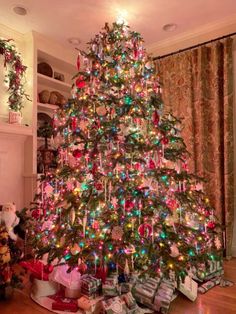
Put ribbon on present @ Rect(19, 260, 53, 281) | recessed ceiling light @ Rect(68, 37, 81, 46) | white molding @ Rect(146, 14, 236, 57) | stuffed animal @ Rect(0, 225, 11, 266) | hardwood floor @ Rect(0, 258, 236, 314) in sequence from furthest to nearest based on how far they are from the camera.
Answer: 1. recessed ceiling light @ Rect(68, 37, 81, 46)
2. white molding @ Rect(146, 14, 236, 57)
3. ribbon on present @ Rect(19, 260, 53, 281)
4. stuffed animal @ Rect(0, 225, 11, 266)
5. hardwood floor @ Rect(0, 258, 236, 314)

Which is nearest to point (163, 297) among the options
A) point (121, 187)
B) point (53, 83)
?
point (121, 187)

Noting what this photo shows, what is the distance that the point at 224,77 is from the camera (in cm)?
312

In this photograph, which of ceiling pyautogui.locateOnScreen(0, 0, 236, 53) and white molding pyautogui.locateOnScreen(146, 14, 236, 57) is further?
white molding pyautogui.locateOnScreen(146, 14, 236, 57)

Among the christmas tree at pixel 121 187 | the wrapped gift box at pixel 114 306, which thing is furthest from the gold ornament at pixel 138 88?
the wrapped gift box at pixel 114 306

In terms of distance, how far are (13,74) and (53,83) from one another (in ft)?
2.11

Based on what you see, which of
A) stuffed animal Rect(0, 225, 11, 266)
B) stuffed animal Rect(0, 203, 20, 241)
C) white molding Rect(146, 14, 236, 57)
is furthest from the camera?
white molding Rect(146, 14, 236, 57)

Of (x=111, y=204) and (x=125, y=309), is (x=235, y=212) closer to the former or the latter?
(x=111, y=204)

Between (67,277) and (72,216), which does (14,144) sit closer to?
(72,216)

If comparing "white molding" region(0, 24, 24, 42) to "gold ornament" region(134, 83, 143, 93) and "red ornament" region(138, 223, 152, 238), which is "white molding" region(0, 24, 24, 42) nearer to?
"gold ornament" region(134, 83, 143, 93)

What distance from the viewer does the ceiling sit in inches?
111

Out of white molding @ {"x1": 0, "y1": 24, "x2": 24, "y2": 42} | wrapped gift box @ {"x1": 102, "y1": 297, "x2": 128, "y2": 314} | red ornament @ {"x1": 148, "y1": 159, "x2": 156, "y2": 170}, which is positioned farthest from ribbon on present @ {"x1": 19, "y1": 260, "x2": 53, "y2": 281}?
white molding @ {"x1": 0, "y1": 24, "x2": 24, "y2": 42}

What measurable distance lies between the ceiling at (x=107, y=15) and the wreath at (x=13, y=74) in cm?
28

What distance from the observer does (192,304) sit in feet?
6.66

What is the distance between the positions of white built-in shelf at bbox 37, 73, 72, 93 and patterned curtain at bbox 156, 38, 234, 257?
1570 mm
